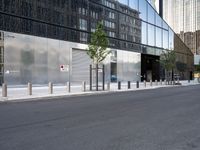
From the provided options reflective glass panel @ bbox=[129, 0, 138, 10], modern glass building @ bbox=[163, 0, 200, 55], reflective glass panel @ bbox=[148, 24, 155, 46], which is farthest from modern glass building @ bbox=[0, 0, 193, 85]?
modern glass building @ bbox=[163, 0, 200, 55]

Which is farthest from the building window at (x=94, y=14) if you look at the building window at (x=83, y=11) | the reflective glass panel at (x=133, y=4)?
the reflective glass panel at (x=133, y=4)

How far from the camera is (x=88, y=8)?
49.3 meters

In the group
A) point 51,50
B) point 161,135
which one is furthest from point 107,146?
point 51,50

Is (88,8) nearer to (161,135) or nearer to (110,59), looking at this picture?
(110,59)

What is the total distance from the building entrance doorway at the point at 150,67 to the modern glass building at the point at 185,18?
229ft

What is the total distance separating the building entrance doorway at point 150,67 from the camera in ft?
225

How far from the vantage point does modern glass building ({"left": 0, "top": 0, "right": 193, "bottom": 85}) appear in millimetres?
36188

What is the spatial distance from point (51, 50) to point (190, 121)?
103ft

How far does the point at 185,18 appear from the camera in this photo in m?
149

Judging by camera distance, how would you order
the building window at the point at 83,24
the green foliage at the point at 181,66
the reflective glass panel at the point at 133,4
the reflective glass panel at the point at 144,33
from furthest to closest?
the green foliage at the point at 181,66
the reflective glass panel at the point at 144,33
the reflective glass panel at the point at 133,4
the building window at the point at 83,24

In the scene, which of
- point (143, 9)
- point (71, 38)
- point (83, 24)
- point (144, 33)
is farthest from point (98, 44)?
point (143, 9)

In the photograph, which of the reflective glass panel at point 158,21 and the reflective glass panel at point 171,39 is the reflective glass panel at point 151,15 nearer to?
the reflective glass panel at point 158,21

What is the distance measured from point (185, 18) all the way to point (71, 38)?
369ft

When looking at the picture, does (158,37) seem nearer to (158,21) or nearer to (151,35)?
(158,21)
